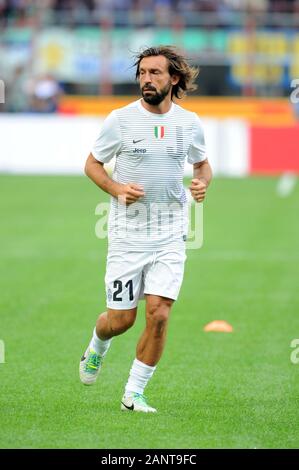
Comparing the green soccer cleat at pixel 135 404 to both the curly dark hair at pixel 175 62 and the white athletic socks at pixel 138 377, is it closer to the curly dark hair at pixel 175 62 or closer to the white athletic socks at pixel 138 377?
the white athletic socks at pixel 138 377

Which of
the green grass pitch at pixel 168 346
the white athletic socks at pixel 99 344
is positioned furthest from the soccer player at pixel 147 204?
the green grass pitch at pixel 168 346

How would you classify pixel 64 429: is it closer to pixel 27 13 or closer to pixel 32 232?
pixel 32 232

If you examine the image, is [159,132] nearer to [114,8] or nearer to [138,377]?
[138,377]

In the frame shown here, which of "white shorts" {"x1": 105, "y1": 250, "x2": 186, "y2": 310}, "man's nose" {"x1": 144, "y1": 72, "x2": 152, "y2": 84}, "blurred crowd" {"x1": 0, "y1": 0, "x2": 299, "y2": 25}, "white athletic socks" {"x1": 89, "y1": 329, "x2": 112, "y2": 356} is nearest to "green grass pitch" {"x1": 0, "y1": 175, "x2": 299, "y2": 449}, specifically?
"white athletic socks" {"x1": 89, "y1": 329, "x2": 112, "y2": 356}

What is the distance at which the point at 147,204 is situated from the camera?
7473 millimetres

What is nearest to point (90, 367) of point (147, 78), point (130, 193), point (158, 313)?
point (158, 313)

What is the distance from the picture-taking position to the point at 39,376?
855 cm

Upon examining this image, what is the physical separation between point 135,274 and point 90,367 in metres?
0.88

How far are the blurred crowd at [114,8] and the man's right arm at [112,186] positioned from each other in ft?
83.6

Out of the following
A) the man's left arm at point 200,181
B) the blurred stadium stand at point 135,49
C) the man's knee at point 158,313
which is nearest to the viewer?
the man's knee at point 158,313

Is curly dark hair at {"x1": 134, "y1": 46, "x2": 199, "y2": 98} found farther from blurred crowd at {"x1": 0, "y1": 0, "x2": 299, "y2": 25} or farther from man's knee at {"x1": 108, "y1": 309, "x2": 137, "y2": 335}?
blurred crowd at {"x1": 0, "y1": 0, "x2": 299, "y2": 25}

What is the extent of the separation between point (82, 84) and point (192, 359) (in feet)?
81.1

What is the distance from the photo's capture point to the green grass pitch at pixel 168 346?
688 centimetres

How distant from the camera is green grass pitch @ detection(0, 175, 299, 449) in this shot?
688 centimetres
